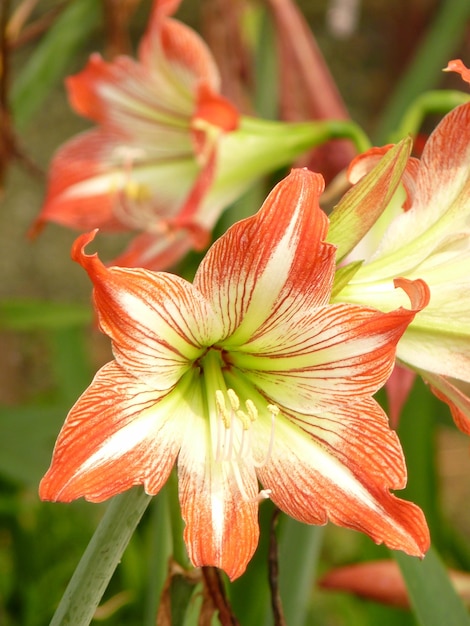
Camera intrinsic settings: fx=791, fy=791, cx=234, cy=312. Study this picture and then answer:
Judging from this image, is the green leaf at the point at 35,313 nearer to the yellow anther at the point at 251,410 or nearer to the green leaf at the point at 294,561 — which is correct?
the green leaf at the point at 294,561

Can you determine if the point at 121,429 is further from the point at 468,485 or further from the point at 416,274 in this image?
the point at 468,485

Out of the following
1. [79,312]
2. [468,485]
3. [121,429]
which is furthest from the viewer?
[468,485]

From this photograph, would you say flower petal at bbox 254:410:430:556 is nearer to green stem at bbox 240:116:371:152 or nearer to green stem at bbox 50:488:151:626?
green stem at bbox 50:488:151:626

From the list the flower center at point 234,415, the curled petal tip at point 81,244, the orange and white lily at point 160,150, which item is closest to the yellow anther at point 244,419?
the flower center at point 234,415

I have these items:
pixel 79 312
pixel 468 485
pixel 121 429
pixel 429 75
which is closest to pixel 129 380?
pixel 121 429

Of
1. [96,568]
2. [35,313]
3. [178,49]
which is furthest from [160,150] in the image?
[96,568]
